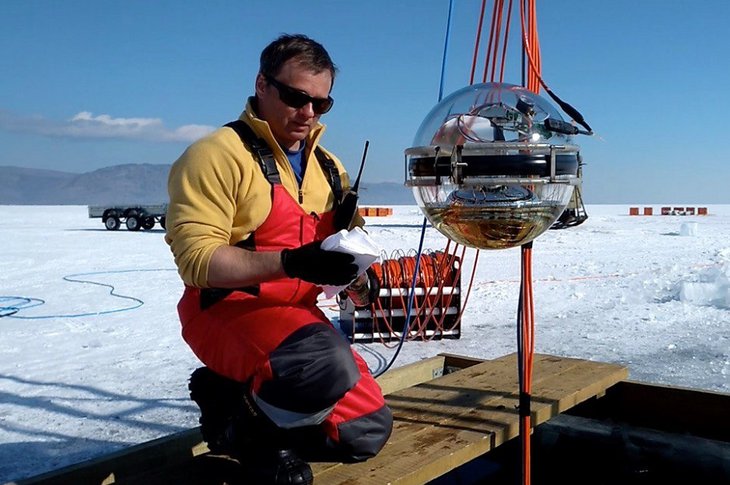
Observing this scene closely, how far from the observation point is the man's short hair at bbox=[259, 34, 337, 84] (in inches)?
84.8

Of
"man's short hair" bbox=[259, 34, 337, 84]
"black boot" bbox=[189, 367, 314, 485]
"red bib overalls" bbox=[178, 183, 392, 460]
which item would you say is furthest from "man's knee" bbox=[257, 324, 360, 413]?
"man's short hair" bbox=[259, 34, 337, 84]

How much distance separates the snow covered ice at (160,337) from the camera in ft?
12.7

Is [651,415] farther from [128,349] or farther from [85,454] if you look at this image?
[128,349]

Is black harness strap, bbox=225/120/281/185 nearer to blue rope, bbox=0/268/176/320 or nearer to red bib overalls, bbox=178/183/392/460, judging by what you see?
red bib overalls, bbox=178/183/392/460

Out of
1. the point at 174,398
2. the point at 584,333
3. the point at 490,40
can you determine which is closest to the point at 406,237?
the point at 584,333

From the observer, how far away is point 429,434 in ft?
7.93

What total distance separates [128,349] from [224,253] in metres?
4.19

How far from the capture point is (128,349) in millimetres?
5719

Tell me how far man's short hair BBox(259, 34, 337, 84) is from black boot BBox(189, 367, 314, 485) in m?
→ 0.96

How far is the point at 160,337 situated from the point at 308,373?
452cm

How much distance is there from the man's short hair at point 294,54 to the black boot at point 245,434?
96 centimetres

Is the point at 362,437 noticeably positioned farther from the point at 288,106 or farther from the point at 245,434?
the point at 288,106

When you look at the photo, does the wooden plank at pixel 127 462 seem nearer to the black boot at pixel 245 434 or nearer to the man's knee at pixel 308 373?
the black boot at pixel 245 434

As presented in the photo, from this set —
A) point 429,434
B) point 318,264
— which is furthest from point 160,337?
point 318,264
